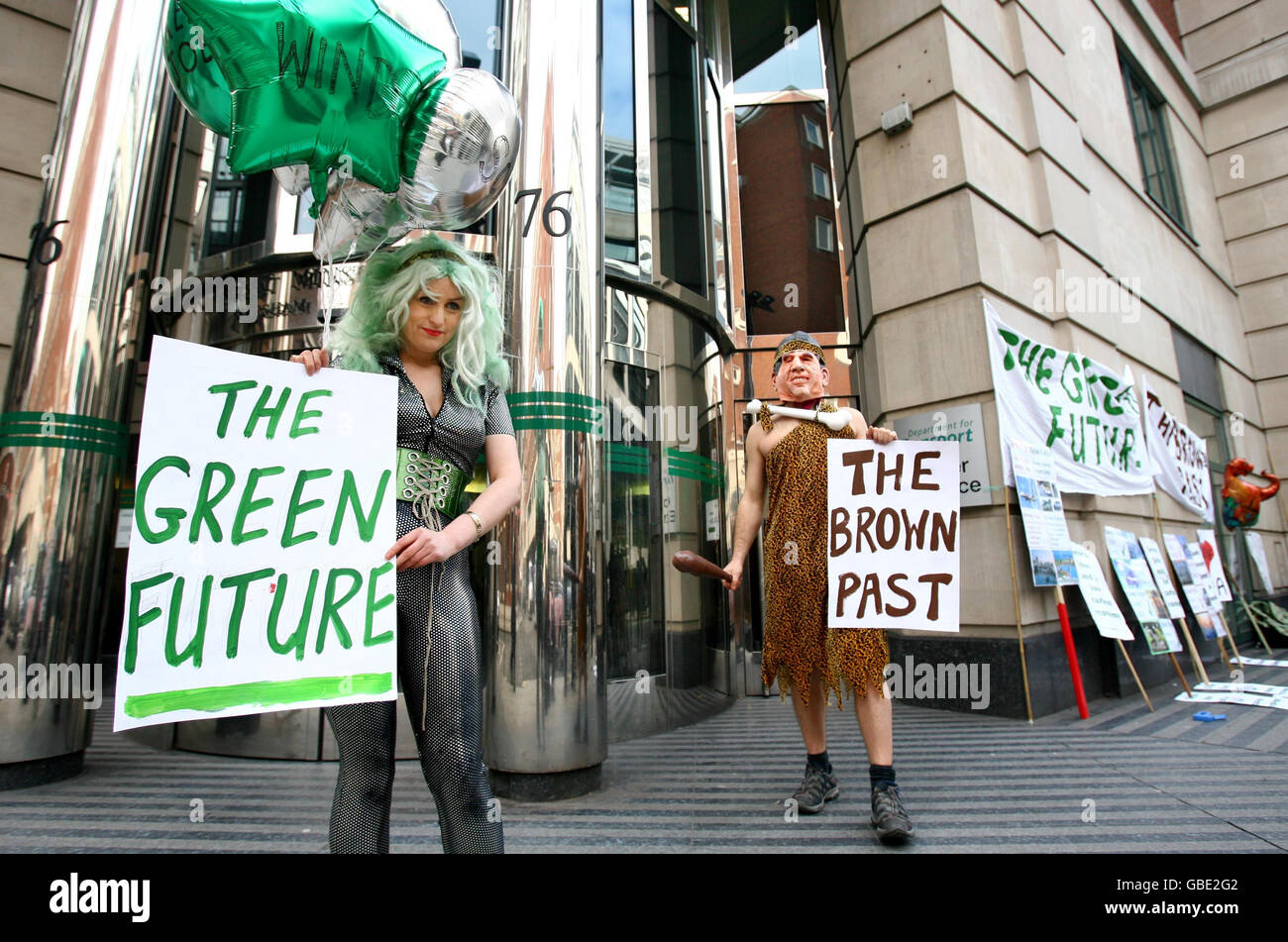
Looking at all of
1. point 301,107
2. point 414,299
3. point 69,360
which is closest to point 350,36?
point 301,107

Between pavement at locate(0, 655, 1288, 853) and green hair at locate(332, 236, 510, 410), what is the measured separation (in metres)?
1.88

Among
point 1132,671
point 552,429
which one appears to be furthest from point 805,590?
point 1132,671

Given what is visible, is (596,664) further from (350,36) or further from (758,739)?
(350,36)

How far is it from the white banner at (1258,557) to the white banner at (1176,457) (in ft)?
6.63

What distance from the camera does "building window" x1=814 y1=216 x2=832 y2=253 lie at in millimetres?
7961

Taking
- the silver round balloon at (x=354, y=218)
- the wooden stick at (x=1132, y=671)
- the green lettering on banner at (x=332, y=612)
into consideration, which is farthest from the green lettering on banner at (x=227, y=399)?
the wooden stick at (x=1132, y=671)

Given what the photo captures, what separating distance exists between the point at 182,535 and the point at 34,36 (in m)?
7.16

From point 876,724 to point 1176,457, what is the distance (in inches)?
276

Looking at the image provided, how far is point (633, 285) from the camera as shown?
213 inches

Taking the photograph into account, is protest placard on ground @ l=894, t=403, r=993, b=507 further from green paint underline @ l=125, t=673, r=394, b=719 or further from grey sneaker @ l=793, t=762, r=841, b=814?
green paint underline @ l=125, t=673, r=394, b=719

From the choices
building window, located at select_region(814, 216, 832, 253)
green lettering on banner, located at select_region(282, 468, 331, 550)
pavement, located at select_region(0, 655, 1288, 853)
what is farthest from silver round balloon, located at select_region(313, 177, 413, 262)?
building window, located at select_region(814, 216, 832, 253)

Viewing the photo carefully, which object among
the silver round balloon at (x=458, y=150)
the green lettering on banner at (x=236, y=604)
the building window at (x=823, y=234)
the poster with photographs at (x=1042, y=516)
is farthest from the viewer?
the building window at (x=823, y=234)

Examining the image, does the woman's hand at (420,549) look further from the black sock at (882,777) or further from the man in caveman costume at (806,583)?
the black sock at (882,777)

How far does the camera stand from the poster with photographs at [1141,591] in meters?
5.71
